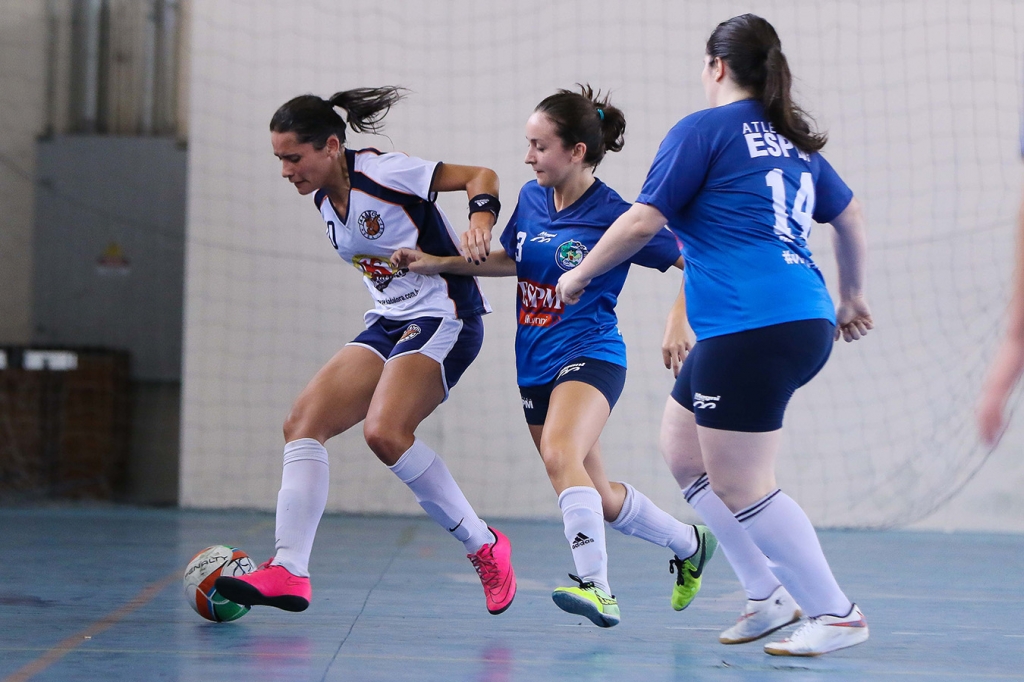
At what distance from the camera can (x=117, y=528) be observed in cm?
548

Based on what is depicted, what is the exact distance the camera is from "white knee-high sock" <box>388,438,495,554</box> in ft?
9.66

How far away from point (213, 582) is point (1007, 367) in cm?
219

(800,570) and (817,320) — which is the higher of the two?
(817,320)

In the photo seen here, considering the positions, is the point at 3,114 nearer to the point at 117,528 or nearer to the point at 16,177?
the point at 16,177

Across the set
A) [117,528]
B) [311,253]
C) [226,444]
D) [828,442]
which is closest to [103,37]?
[311,253]

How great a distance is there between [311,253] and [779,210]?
4.78 metres

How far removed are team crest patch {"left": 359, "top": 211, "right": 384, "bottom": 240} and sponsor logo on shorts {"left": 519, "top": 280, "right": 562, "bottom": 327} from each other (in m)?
0.46

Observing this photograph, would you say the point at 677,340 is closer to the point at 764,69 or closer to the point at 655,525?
the point at 655,525

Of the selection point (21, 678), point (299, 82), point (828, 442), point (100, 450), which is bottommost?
point (100, 450)

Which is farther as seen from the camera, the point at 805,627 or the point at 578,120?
the point at 578,120

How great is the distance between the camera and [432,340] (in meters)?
3.04

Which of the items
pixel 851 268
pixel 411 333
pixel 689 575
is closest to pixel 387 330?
pixel 411 333

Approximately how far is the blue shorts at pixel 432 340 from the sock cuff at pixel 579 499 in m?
0.58

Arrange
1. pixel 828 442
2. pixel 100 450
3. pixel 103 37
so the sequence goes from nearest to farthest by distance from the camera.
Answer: pixel 828 442, pixel 100 450, pixel 103 37
